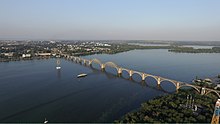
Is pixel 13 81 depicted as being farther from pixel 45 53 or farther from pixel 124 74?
pixel 45 53

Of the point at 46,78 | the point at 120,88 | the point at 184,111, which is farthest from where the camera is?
the point at 46,78

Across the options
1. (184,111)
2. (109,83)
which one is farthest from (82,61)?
(184,111)

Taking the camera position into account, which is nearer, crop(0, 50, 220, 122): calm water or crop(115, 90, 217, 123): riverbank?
crop(115, 90, 217, 123): riverbank

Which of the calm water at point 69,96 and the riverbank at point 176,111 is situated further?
the calm water at point 69,96

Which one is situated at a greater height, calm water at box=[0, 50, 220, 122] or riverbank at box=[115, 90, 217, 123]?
riverbank at box=[115, 90, 217, 123]

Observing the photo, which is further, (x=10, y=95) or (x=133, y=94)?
(x=133, y=94)

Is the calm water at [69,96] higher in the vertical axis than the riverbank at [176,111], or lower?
lower

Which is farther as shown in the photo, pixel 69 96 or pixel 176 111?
pixel 69 96

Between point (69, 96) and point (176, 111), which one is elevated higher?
point (176, 111)
